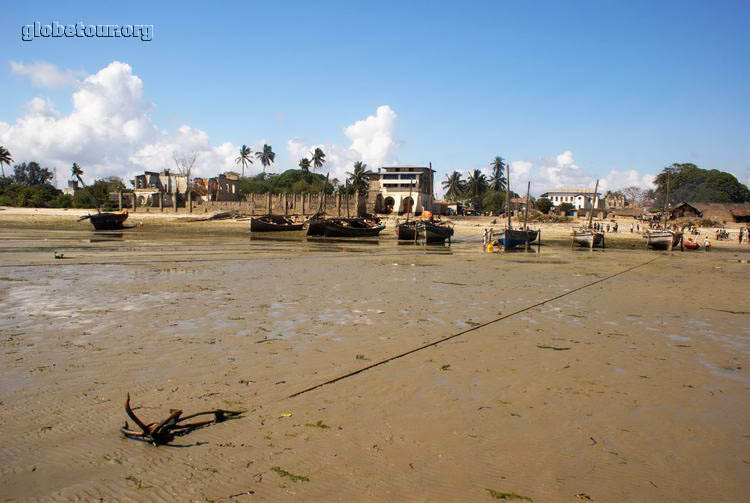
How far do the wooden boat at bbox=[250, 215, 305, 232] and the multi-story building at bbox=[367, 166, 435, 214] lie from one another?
1006 inches

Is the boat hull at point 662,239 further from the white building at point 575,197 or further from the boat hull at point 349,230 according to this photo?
the white building at point 575,197

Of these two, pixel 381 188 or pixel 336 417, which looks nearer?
pixel 336 417

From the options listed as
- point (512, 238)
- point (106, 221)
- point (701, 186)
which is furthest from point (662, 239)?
point (701, 186)

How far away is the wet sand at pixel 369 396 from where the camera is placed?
372 centimetres

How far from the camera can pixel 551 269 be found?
68.7 ft

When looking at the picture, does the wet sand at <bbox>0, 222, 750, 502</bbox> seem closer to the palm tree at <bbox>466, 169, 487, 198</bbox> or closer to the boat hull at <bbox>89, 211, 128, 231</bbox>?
Answer: the boat hull at <bbox>89, 211, 128, 231</bbox>

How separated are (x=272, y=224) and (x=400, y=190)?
115ft

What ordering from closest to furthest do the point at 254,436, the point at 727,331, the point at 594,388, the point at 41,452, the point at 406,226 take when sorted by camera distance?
the point at 41,452
the point at 254,436
the point at 594,388
the point at 727,331
the point at 406,226

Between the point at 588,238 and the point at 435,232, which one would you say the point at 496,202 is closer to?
the point at 588,238

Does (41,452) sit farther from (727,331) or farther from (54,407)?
(727,331)

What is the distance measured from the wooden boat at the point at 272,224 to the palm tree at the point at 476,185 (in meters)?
64.2

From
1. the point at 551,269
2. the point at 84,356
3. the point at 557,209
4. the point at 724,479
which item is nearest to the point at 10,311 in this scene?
the point at 84,356

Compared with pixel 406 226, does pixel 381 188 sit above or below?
above

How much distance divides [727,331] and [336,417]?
343 inches
